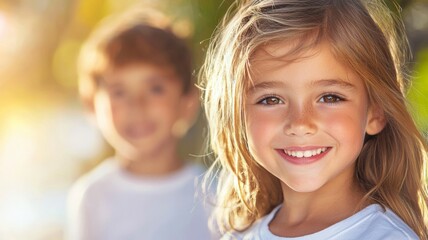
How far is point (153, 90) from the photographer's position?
3.59 metres

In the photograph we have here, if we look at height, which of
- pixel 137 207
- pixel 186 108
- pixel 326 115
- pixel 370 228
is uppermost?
pixel 186 108

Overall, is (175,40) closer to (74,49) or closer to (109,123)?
(109,123)

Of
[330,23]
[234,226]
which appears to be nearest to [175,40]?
[234,226]

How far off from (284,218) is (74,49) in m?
3.35

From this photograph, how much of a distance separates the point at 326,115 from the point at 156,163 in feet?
5.74

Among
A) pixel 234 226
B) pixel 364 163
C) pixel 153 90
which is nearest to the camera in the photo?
pixel 364 163

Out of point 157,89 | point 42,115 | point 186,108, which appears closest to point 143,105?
point 157,89

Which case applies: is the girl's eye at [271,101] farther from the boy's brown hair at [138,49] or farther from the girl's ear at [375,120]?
the boy's brown hair at [138,49]

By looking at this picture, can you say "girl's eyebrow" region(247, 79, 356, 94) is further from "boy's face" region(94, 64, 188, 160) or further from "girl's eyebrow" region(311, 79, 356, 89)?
"boy's face" region(94, 64, 188, 160)

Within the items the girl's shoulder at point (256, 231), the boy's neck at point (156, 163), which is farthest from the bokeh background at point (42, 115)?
the girl's shoulder at point (256, 231)

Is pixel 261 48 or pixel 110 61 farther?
pixel 110 61

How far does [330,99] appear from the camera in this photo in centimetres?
Result: 201

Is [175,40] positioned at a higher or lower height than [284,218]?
higher

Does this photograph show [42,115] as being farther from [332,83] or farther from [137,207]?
A: [332,83]
